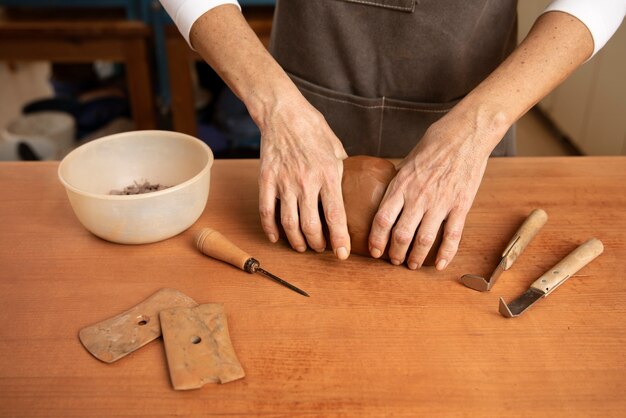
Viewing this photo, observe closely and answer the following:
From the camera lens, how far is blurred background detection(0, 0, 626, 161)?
7.71ft

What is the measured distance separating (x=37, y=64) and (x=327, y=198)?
4.12 metres

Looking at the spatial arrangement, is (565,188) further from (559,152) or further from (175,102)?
(559,152)

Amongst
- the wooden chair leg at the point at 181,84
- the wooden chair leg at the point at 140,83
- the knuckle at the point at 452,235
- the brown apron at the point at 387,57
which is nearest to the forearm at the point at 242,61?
the brown apron at the point at 387,57

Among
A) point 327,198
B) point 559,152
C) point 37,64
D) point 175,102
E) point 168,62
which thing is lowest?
point 37,64

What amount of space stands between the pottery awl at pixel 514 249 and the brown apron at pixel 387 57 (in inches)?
15.2

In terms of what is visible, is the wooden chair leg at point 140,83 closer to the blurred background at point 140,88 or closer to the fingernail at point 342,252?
the blurred background at point 140,88

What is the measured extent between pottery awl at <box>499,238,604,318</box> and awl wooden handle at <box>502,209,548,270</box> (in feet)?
0.18

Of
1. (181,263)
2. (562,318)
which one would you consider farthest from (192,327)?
(562,318)

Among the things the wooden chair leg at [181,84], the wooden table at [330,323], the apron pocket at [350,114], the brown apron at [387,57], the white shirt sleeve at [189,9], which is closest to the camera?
the wooden table at [330,323]

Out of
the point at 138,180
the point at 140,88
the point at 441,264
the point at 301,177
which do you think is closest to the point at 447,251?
the point at 441,264

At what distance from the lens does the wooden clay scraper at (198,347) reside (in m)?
0.72

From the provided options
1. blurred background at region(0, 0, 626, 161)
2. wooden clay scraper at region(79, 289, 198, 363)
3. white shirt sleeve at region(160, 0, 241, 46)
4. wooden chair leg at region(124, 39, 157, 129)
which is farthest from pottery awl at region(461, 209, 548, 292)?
wooden chair leg at region(124, 39, 157, 129)

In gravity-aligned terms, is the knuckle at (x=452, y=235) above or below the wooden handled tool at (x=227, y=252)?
above

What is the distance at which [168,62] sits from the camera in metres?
2.30
